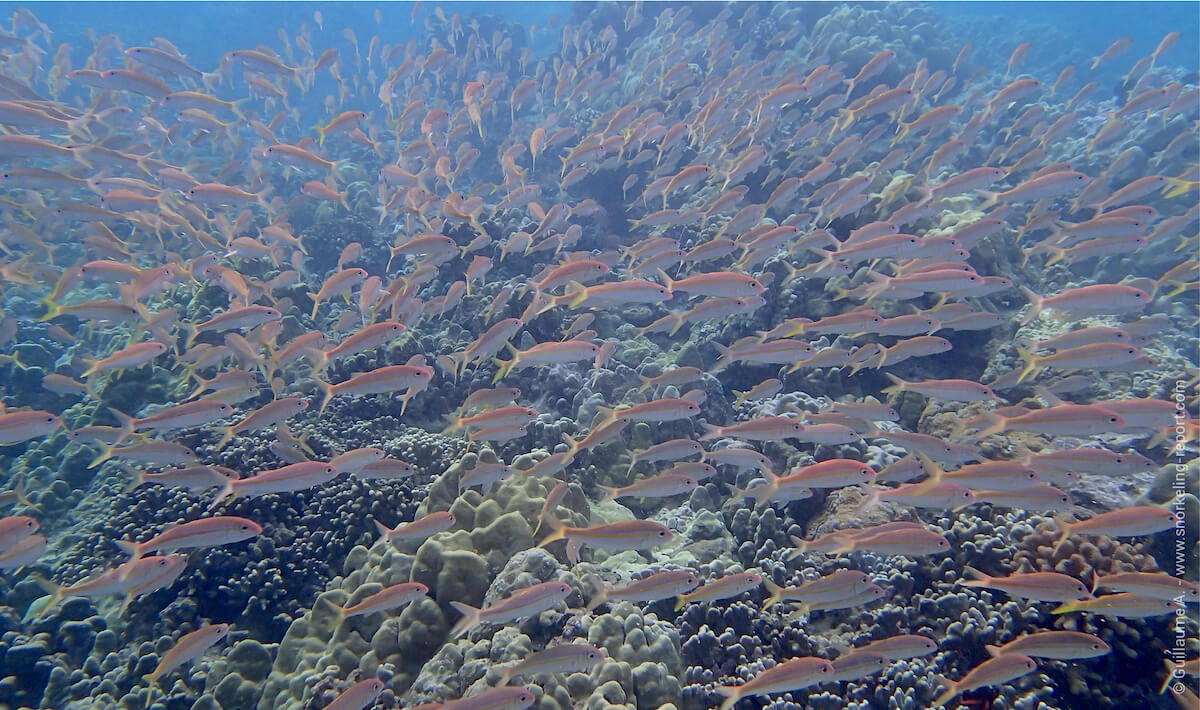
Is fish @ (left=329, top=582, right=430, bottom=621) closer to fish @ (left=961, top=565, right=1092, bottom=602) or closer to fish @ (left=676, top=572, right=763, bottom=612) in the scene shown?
fish @ (left=676, top=572, right=763, bottom=612)

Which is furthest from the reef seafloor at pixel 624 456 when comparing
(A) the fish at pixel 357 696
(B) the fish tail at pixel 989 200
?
(B) the fish tail at pixel 989 200

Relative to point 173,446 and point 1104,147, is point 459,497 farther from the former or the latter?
point 1104,147

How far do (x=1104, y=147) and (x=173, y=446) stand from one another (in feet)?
64.7

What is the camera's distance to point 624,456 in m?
6.31

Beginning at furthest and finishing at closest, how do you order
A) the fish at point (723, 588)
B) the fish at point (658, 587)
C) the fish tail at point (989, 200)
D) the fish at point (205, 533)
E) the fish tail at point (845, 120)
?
the fish tail at point (845, 120)
the fish tail at point (989, 200)
the fish at point (205, 533)
the fish at point (723, 588)
the fish at point (658, 587)

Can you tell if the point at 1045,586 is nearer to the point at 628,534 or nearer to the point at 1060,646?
the point at 1060,646

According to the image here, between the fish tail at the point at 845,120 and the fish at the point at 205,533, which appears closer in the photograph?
the fish at the point at 205,533

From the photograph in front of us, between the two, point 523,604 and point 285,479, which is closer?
point 523,604

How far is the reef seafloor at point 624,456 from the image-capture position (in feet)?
12.3

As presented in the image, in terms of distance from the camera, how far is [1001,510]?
4867 mm

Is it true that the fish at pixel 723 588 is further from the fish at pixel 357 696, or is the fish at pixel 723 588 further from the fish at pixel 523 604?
the fish at pixel 357 696

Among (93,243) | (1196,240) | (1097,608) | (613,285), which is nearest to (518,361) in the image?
(613,285)

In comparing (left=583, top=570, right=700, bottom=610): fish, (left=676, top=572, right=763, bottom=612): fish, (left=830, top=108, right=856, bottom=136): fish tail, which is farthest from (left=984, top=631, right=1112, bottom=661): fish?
(left=830, top=108, right=856, bottom=136): fish tail

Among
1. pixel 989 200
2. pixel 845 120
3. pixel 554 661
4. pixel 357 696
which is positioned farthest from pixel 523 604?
pixel 845 120
